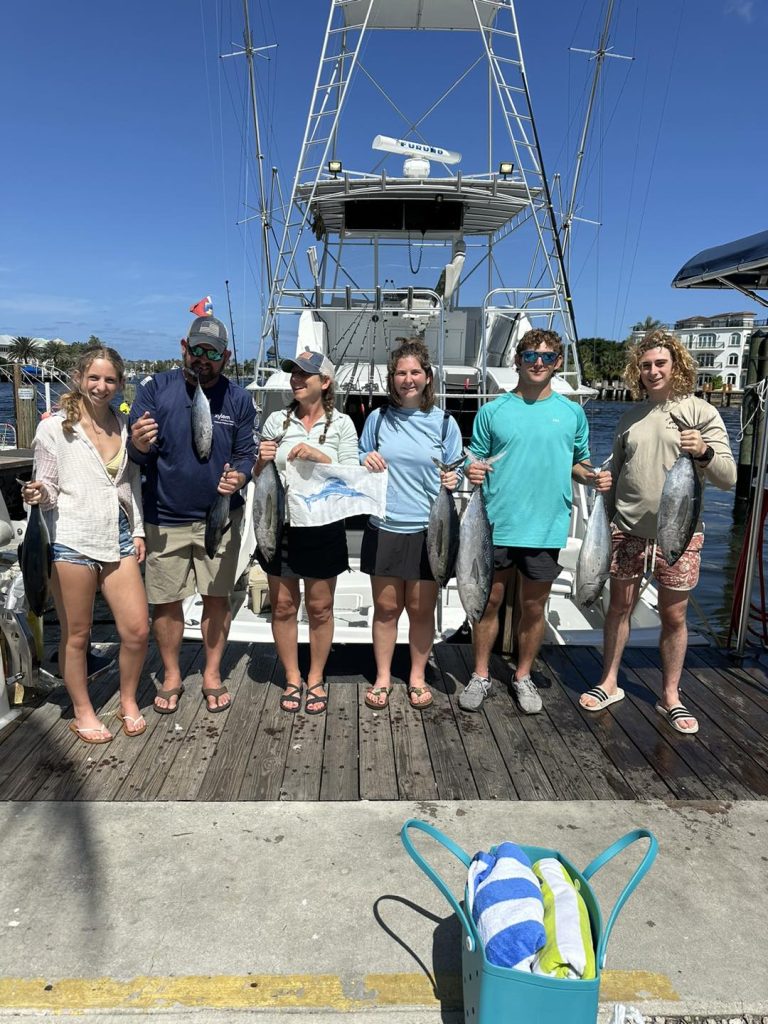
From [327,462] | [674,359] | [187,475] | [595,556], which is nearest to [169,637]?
[187,475]

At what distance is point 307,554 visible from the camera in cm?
345

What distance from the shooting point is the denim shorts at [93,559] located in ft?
10.1

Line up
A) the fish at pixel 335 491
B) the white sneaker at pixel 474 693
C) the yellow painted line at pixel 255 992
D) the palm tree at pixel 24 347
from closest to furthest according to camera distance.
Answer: the yellow painted line at pixel 255 992 < the fish at pixel 335 491 < the white sneaker at pixel 474 693 < the palm tree at pixel 24 347

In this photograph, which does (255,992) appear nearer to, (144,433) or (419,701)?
(419,701)

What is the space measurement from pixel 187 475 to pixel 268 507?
1.56ft

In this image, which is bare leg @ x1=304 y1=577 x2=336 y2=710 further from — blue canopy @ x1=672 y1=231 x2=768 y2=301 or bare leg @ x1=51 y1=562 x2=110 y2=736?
blue canopy @ x1=672 y1=231 x2=768 y2=301

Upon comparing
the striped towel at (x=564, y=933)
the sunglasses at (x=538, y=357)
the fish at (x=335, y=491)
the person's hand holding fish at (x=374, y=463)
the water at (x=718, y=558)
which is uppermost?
the sunglasses at (x=538, y=357)

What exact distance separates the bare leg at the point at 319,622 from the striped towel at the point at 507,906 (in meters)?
1.70

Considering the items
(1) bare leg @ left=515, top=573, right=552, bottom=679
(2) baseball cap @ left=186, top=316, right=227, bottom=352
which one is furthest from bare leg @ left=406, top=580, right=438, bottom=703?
(2) baseball cap @ left=186, top=316, right=227, bottom=352

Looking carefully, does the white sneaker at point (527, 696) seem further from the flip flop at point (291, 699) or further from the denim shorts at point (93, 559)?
the denim shorts at point (93, 559)

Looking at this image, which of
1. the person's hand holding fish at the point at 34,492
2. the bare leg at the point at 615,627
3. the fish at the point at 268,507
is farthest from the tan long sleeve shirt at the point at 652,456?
the person's hand holding fish at the point at 34,492

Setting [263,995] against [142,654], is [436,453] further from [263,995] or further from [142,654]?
[263,995]

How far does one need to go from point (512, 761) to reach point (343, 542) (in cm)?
138

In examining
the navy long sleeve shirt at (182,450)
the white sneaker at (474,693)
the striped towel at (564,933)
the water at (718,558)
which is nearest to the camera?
the striped towel at (564,933)
